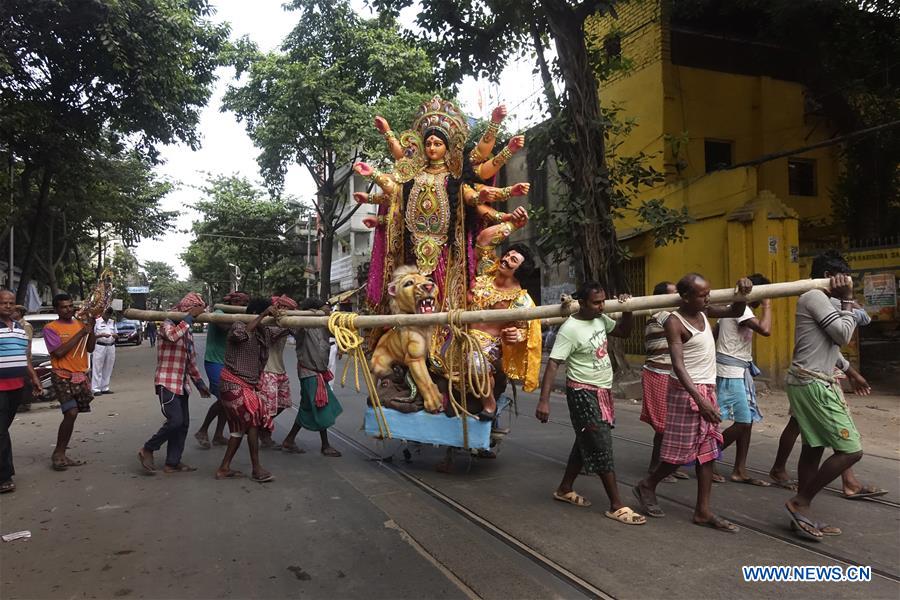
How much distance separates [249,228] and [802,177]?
1156 inches

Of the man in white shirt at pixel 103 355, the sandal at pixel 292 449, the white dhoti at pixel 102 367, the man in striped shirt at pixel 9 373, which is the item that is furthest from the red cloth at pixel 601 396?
the white dhoti at pixel 102 367

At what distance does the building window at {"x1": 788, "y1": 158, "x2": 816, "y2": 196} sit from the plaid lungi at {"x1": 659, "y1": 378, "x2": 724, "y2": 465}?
13732 mm

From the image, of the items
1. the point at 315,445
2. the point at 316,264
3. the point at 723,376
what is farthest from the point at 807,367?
the point at 316,264

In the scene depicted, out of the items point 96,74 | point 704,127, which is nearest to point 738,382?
point 704,127

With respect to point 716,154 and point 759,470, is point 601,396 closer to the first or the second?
point 759,470

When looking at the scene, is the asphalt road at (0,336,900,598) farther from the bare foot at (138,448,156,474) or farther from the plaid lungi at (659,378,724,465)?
the plaid lungi at (659,378,724,465)

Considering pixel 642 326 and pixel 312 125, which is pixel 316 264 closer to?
pixel 312 125

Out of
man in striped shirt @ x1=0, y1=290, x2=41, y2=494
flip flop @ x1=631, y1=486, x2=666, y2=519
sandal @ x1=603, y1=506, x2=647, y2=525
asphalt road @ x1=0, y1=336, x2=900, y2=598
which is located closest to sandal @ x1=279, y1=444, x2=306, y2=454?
asphalt road @ x1=0, y1=336, x2=900, y2=598

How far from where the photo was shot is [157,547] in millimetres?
3799

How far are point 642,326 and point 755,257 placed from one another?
370 centimetres

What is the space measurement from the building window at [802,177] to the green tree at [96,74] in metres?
15.5

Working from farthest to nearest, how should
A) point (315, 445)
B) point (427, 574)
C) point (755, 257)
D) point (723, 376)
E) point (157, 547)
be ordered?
point (755, 257)
point (315, 445)
point (723, 376)
point (157, 547)
point (427, 574)

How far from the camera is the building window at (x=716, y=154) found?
14.4 meters

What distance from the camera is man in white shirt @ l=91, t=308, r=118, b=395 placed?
10.8m
